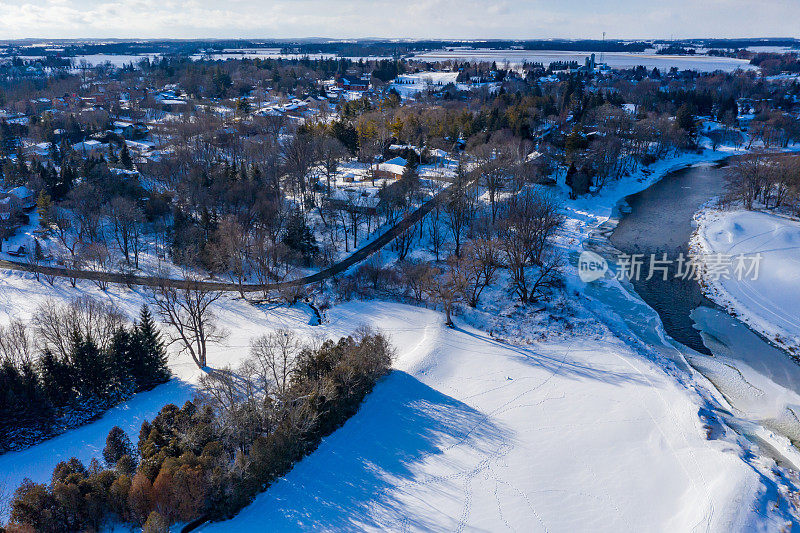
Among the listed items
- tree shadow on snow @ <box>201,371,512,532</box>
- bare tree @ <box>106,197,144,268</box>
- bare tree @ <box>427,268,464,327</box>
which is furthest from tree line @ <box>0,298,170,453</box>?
bare tree @ <box>427,268,464,327</box>

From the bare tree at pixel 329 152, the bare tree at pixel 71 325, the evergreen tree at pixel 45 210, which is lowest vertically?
the bare tree at pixel 71 325

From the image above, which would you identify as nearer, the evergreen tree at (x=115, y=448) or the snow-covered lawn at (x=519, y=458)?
the snow-covered lawn at (x=519, y=458)

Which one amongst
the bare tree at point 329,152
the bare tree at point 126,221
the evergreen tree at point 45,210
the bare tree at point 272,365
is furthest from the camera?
the bare tree at point 329,152

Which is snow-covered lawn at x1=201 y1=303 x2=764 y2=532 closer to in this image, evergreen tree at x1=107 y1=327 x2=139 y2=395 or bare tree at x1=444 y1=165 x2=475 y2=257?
evergreen tree at x1=107 y1=327 x2=139 y2=395

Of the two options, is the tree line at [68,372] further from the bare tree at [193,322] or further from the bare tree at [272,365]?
the bare tree at [272,365]

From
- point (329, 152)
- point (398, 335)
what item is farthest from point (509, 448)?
point (329, 152)

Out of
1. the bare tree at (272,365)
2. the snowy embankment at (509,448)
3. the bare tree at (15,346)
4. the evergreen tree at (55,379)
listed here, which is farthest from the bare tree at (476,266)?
the bare tree at (15,346)

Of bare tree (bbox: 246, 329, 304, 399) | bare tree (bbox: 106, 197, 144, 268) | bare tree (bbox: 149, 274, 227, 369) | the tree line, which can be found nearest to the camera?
the tree line

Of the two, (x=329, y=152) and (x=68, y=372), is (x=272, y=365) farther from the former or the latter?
(x=329, y=152)

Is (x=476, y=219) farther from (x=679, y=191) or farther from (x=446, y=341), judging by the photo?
(x=679, y=191)

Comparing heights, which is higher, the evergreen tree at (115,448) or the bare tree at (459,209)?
the bare tree at (459,209)
